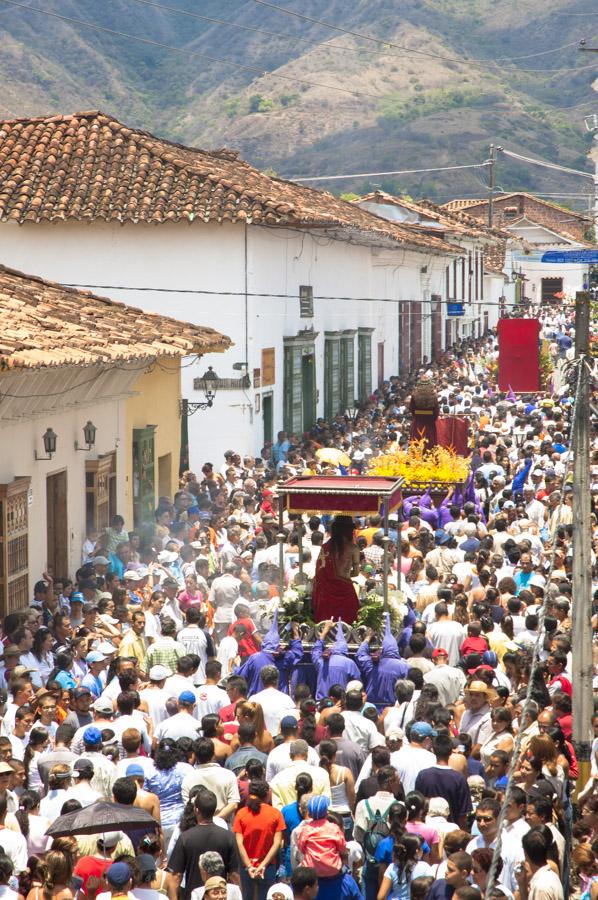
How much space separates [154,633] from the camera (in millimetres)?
13148

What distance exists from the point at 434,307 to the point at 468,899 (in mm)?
44397

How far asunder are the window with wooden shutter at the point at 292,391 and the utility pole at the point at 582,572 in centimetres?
1752

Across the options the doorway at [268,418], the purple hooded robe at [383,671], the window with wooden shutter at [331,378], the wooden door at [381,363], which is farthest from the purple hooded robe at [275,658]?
the wooden door at [381,363]

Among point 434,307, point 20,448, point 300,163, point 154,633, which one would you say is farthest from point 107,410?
point 300,163

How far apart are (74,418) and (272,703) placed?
6.89 metres

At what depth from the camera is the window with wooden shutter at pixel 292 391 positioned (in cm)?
2931

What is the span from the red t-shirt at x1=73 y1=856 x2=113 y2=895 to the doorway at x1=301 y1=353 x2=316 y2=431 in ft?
77.7

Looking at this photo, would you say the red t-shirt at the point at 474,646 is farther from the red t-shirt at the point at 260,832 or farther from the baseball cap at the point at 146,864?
the baseball cap at the point at 146,864

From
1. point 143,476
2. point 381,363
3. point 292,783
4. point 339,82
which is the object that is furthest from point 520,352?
point 339,82

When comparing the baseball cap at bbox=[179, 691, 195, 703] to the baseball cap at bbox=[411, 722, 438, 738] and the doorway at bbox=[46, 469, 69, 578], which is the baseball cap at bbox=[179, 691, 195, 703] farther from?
the doorway at bbox=[46, 469, 69, 578]

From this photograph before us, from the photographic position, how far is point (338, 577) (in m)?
13.4

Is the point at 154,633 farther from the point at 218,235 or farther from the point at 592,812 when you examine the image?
the point at 218,235

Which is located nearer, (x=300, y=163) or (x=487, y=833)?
(x=487, y=833)

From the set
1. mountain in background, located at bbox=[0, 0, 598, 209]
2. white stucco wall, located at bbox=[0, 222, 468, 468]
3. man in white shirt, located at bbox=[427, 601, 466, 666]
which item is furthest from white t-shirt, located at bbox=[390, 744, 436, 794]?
mountain in background, located at bbox=[0, 0, 598, 209]
